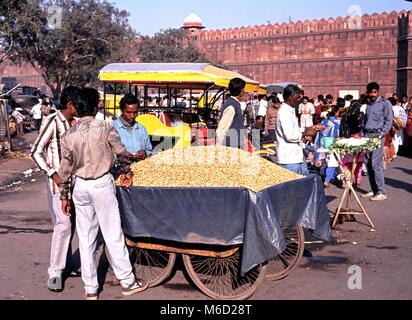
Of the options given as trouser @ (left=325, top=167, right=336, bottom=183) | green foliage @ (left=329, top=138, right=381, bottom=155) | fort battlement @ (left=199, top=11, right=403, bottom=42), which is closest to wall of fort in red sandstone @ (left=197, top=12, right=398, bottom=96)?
fort battlement @ (left=199, top=11, right=403, bottom=42)

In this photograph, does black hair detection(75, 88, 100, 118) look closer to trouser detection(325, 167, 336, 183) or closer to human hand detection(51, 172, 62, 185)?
human hand detection(51, 172, 62, 185)

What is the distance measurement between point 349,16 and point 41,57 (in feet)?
67.9

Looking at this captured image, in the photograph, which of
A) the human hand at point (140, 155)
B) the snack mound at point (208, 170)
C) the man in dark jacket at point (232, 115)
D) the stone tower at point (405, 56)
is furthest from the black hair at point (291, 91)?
the stone tower at point (405, 56)

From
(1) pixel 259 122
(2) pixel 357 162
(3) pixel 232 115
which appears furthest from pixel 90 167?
(1) pixel 259 122

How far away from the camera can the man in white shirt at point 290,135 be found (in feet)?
21.0

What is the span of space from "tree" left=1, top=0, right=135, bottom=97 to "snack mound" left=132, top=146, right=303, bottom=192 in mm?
27390

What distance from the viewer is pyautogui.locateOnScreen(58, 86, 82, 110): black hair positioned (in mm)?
4747

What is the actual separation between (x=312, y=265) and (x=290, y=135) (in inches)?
55.3

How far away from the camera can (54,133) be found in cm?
509

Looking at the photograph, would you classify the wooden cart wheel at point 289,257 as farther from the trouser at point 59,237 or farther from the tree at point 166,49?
the tree at point 166,49

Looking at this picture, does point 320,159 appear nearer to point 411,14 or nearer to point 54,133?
point 54,133

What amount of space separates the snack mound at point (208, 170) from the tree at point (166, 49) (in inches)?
1562

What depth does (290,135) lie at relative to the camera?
253 inches
